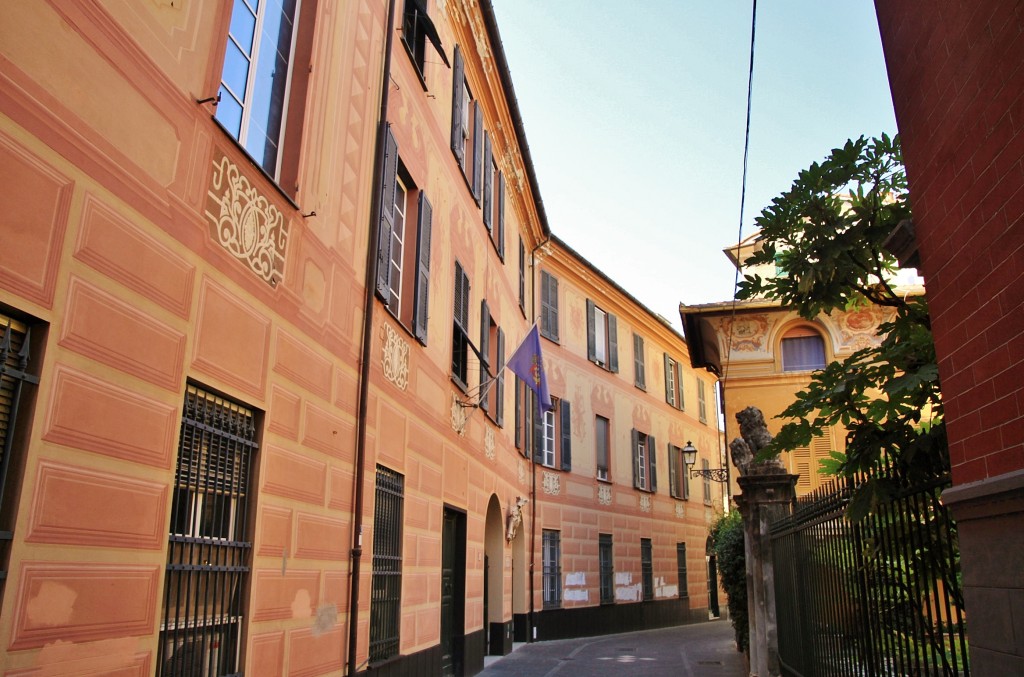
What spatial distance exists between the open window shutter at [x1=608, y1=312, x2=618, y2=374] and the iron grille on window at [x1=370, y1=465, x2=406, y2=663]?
15.8 m

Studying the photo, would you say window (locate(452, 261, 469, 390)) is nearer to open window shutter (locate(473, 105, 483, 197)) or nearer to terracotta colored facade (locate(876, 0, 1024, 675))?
open window shutter (locate(473, 105, 483, 197))

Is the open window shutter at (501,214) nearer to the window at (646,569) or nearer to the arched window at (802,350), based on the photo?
the arched window at (802,350)

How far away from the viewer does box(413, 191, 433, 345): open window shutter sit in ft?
30.5

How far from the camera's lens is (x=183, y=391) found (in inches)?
182

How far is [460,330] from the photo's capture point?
11719 millimetres

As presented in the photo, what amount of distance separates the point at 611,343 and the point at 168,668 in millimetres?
20531

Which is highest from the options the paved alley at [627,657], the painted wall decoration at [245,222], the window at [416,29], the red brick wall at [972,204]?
the window at [416,29]

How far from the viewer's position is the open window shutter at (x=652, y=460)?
25.4 m

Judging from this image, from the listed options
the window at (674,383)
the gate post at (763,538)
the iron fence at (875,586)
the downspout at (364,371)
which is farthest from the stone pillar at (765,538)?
the window at (674,383)

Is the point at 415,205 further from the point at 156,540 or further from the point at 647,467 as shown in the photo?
the point at 647,467

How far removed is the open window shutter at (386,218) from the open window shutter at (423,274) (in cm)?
83

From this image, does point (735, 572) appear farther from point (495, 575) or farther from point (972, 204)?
point (972, 204)

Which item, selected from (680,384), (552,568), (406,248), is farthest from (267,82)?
(680,384)

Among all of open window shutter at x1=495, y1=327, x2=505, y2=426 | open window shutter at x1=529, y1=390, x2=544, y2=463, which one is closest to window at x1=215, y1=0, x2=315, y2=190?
open window shutter at x1=495, y1=327, x2=505, y2=426
